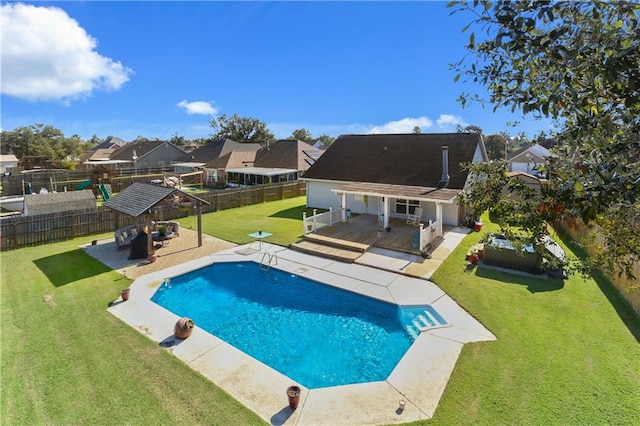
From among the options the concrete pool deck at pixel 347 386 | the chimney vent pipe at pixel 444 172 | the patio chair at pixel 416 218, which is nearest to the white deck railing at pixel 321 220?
the patio chair at pixel 416 218

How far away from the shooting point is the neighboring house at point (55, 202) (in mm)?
19219

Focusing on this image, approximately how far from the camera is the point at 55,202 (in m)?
20.0

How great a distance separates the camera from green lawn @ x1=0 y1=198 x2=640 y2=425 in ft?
18.9

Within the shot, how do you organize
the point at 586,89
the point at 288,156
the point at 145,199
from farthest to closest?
the point at 288,156
the point at 145,199
the point at 586,89

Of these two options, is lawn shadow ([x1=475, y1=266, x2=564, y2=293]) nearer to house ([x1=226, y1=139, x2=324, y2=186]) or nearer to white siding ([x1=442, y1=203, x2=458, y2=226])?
white siding ([x1=442, y1=203, x2=458, y2=226])

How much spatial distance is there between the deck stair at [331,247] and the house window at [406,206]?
591 centimetres

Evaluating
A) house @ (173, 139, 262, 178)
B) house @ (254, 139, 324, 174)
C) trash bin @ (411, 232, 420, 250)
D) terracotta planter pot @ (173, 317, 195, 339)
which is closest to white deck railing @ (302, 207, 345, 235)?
trash bin @ (411, 232, 420, 250)

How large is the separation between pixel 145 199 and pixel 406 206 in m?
14.3

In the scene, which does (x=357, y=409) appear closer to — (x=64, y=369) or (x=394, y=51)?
(x=64, y=369)

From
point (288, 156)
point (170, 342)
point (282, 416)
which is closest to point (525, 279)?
point (282, 416)

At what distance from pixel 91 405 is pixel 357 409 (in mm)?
4940

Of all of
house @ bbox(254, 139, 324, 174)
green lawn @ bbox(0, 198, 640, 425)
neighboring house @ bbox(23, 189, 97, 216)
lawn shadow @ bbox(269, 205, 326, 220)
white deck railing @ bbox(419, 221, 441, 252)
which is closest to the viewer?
green lawn @ bbox(0, 198, 640, 425)

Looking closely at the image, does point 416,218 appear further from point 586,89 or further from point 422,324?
point 586,89

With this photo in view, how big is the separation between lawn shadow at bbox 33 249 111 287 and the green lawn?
579mm
